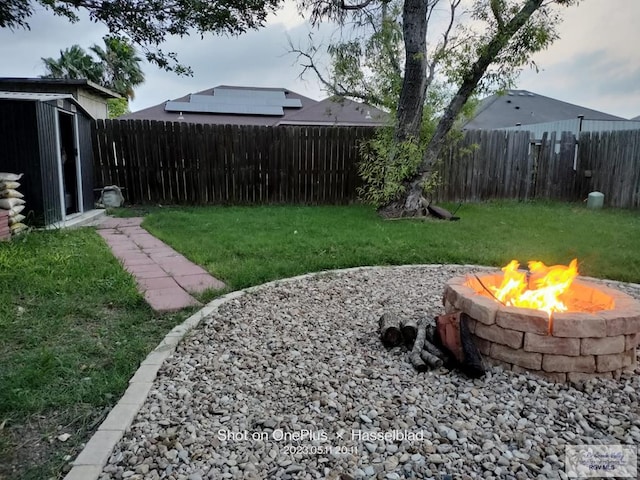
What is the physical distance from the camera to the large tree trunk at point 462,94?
18.1 feet

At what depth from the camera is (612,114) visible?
46.9 ft

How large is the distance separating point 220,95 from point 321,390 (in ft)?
55.6

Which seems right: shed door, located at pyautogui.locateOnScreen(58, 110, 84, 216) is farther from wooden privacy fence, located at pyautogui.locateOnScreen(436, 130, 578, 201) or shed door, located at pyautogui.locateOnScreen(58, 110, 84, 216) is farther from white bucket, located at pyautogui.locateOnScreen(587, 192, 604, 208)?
white bucket, located at pyautogui.locateOnScreen(587, 192, 604, 208)

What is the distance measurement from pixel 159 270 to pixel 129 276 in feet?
1.07

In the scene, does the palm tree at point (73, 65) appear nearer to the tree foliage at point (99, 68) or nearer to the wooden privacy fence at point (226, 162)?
the tree foliage at point (99, 68)

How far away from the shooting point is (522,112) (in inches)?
588

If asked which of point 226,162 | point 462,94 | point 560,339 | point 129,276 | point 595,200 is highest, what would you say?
point 462,94

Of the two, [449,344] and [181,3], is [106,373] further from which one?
[181,3]

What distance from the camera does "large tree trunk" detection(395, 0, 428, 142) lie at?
611 cm

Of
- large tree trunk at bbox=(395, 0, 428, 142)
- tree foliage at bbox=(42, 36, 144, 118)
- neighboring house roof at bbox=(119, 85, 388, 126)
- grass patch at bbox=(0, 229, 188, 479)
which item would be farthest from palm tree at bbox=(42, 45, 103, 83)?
grass patch at bbox=(0, 229, 188, 479)

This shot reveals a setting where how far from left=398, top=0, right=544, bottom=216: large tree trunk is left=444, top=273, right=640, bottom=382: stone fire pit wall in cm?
464

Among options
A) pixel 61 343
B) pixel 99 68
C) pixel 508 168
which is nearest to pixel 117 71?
pixel 99 68

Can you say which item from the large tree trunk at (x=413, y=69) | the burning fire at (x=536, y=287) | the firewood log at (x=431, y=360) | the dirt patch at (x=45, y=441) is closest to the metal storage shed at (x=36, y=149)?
the dirt patch at (x=45, y=441)

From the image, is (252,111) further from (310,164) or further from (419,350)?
(419,350)
